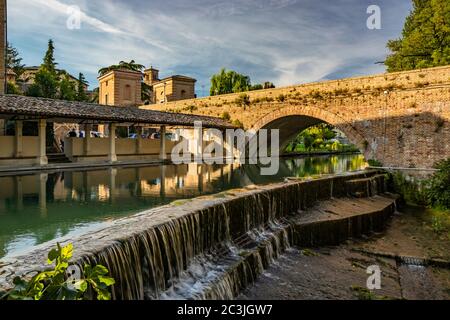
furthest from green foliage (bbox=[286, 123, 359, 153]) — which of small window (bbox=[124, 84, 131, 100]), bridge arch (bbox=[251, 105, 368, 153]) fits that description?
small window (bbox=[124, 84, 131, 100])

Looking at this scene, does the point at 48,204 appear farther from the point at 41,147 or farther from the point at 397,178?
the point at 397,178

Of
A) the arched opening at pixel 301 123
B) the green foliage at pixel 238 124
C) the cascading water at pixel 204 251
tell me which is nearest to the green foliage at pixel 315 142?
the arched opening at pixel 301 123

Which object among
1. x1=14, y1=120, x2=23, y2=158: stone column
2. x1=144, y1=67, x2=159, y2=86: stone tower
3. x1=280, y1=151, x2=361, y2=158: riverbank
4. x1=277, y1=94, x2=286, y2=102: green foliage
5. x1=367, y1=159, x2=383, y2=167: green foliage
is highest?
x1=144, y1=67, x2=159, y2=86: stone tower

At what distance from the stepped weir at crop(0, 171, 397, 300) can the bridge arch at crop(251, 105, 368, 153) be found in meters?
9.19

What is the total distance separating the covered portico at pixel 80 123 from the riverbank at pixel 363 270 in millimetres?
12887

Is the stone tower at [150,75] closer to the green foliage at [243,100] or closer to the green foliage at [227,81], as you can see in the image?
the green foliage at [227,81]

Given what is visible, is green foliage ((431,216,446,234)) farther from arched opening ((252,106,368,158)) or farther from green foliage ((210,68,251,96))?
green foliage ((210,68,251,96))

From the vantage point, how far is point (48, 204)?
8305 mm

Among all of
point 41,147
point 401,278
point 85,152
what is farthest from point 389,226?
point 85,152

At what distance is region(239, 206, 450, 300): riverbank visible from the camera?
5223 mm

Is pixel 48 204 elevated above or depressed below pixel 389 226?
above
